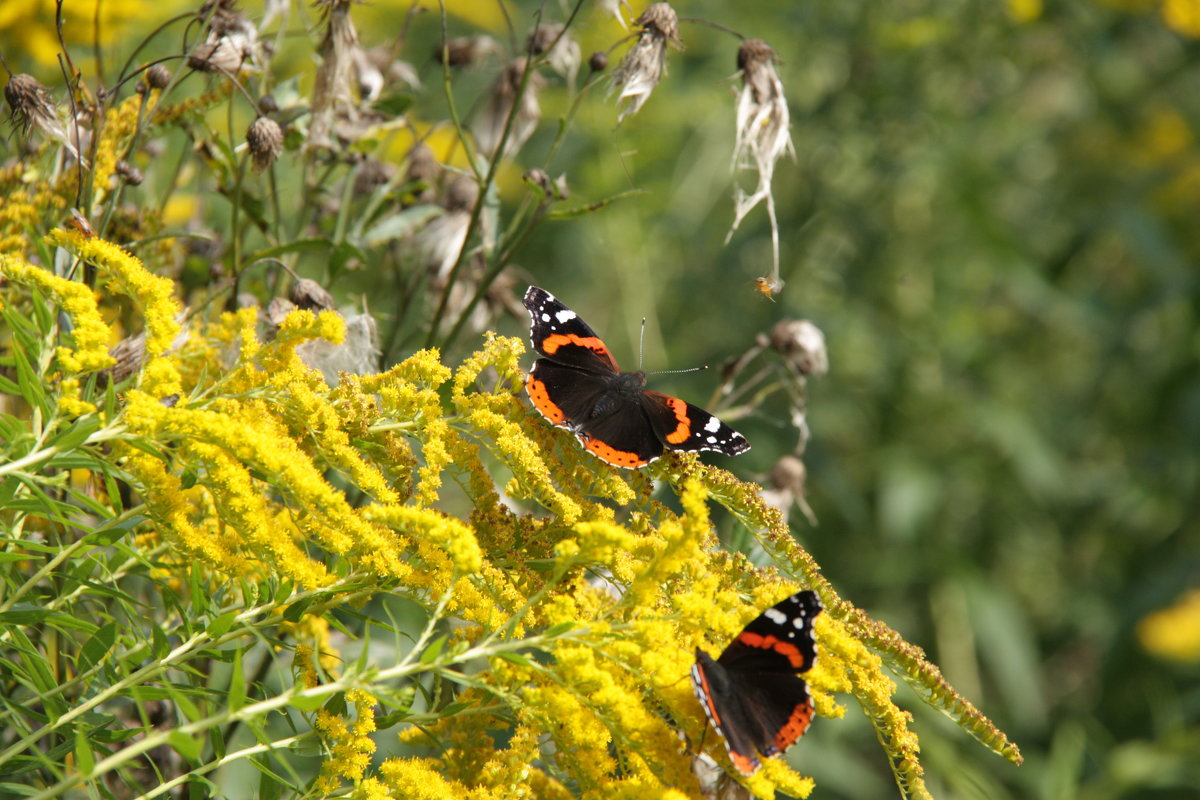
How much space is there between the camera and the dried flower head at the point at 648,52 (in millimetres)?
2035

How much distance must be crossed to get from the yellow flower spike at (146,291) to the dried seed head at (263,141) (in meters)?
0.48

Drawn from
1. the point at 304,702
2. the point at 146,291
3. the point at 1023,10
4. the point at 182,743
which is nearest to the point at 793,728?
the point at 304,702

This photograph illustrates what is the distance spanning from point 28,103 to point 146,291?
0.55 m

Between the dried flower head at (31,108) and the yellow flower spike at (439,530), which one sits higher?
the dried flower head at (31,108)

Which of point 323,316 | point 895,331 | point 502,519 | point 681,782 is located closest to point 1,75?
point 323,316

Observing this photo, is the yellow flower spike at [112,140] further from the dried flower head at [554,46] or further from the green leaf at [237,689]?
the green leaf at [237,689]

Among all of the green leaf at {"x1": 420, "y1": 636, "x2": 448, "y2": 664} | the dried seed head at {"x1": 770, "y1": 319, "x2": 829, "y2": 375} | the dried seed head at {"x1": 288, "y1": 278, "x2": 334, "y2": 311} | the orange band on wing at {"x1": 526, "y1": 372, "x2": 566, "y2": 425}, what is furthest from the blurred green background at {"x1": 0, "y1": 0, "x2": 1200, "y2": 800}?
the green leaf at {"x1": 420, "y1": 636, "x2": 448, "y2": 664}

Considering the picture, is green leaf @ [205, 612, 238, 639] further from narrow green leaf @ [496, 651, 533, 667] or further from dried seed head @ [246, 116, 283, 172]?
dried seed head @ [246, 116, 283, 172]

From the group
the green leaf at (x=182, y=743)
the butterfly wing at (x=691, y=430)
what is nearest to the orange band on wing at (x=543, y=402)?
the butterfly wing at (x=691, y=430)

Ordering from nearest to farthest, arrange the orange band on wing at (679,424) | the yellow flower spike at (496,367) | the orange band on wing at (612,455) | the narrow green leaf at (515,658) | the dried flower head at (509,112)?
the narrow green leaf at (515,658) → the yellow flower spike at (496,367) → the orange band on wing at (612,455) → the orange band on wing at (679,424) → the dried flower head at (509,112)

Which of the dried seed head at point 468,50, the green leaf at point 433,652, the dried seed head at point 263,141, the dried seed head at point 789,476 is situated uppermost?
the dried seed head at point 468,50

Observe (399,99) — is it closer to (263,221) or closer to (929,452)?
(263,221)

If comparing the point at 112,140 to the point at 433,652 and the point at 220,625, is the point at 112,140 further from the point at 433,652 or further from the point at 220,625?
the point at 433,652

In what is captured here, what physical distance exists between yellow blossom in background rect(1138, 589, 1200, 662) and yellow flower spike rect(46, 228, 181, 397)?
12.3ft
